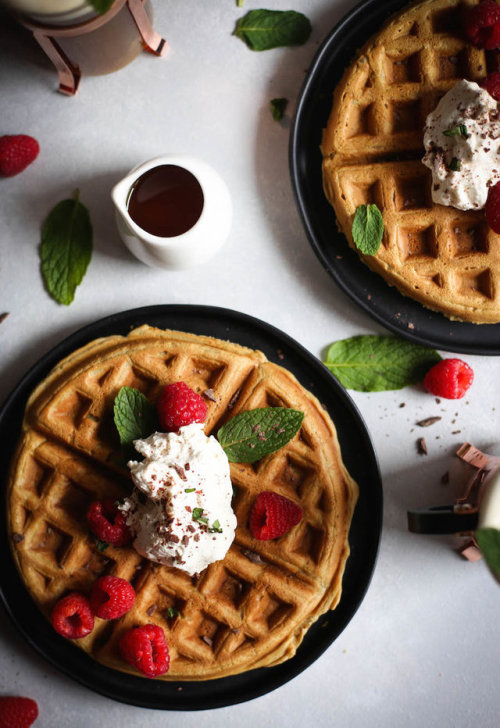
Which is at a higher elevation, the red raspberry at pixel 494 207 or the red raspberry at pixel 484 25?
the red raspberry at pixel 484 25

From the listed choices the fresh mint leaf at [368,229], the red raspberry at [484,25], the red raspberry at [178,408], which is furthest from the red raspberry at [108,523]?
the red raspberry at [484,25]

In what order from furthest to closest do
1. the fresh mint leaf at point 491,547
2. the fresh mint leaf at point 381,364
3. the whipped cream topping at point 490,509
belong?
the fresh mint leaf at point 381,364, the whipped cream topping at point 490,509, the fresh mint leaf at point 491,547

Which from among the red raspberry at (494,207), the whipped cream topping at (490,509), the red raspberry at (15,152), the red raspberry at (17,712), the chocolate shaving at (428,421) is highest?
the red raspberry at (15,152)

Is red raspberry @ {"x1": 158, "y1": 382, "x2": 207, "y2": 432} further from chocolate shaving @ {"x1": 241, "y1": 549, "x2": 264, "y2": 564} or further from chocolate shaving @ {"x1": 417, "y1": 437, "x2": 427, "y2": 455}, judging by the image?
chocolate shaving @ {"x1": 417, "y1": 437, "x2": 427, "y2": 455}

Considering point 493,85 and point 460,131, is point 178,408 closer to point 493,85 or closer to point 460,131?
point 460,131

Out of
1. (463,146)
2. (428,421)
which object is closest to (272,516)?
(428,421)

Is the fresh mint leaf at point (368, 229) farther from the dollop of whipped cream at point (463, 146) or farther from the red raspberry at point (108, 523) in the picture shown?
the red raspberry at point (108, 523)

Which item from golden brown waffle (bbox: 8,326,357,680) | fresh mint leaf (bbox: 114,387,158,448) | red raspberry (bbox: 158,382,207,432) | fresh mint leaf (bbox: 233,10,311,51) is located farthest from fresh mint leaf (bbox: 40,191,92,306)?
fresh mint leaf (bbox: 233,10,311,51)
